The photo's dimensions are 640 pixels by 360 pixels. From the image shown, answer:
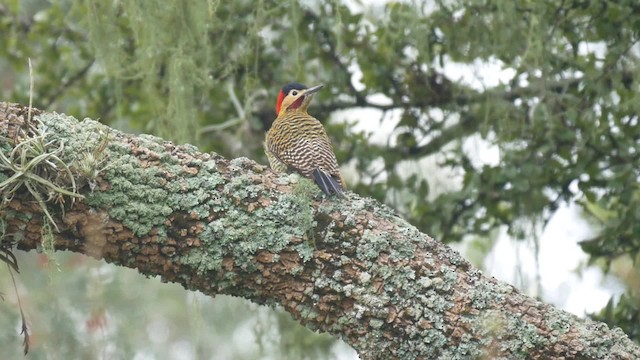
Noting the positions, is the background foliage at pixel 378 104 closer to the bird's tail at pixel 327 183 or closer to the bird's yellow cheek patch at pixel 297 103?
the bird's yellow cheek patch at pixel 297 103

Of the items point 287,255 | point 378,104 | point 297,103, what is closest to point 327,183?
point 287,255

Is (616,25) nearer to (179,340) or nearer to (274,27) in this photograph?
(274,27)

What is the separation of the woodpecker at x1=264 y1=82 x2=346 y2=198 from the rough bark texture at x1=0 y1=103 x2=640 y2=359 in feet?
1.46

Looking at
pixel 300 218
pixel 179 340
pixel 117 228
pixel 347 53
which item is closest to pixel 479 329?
pixel 300 218

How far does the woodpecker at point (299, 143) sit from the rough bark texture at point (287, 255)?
0.44m

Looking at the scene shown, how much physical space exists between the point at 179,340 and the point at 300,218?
400 cm

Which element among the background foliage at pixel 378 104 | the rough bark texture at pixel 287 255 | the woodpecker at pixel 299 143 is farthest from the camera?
the background foliage at pixel 378 104

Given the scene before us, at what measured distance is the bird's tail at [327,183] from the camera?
A: 3355mm

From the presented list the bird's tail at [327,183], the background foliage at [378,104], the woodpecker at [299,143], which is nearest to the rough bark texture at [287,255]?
the bird's tail at [327,183]

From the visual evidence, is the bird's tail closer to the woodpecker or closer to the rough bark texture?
the woodpecker

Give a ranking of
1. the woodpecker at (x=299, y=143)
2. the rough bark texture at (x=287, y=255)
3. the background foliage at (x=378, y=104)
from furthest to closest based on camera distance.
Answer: the background foliage at (x=378, y=104), the woodpecker at (x=299, y=143), the rough bark texture at (x=287, y=255)

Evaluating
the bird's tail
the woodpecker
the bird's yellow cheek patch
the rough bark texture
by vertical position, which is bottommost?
the rough bark texture

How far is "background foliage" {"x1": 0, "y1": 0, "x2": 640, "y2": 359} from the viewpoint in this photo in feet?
17.6

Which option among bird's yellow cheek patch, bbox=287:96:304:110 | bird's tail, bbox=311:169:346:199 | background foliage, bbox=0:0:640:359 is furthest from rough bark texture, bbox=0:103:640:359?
bird's yellow cheek patch, bbox=287:96:304:110
